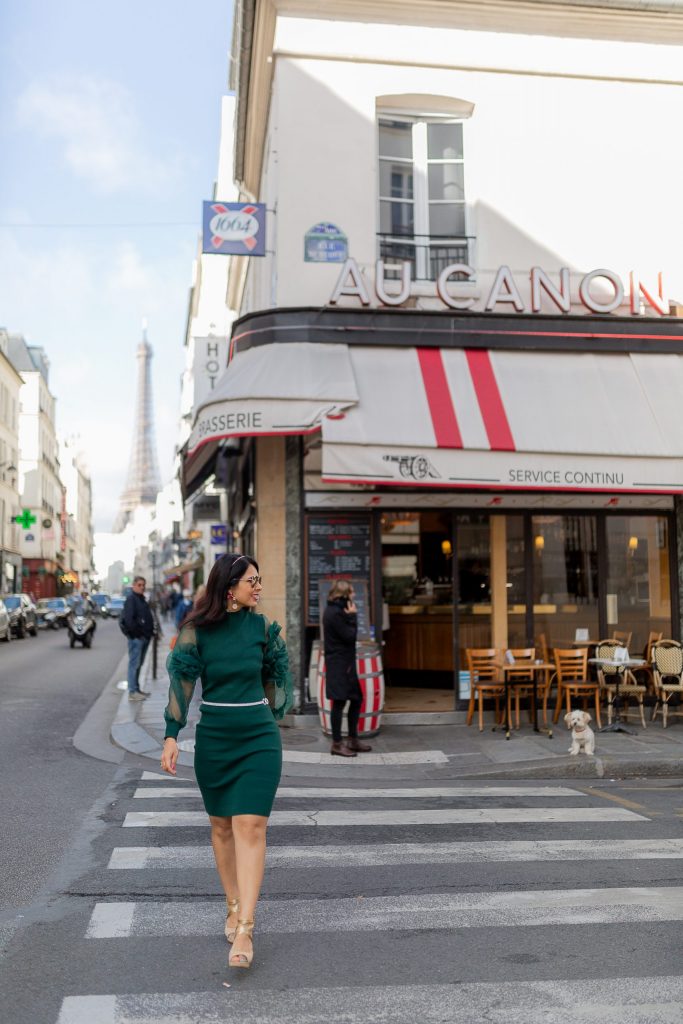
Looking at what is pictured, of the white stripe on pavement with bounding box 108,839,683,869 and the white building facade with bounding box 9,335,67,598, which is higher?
the white building facade with bounding box 9,335,67,598

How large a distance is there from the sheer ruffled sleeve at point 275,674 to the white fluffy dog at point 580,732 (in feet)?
18.0

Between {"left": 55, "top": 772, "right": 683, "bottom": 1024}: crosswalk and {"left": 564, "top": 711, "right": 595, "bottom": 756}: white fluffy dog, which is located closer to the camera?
{"left": 55, "top": 772, "right": 683, "bottom": 1024}: crosswalk

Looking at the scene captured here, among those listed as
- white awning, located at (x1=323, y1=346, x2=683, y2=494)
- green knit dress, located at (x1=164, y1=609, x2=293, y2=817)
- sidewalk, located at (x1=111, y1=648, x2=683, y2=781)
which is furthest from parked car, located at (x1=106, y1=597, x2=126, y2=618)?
green knit dress, located at (x1=164, y1=609, x2=293, y2=817)

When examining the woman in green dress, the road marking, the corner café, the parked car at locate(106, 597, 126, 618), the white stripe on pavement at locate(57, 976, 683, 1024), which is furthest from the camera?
the parked car at locate(106, 597, 126, 618)

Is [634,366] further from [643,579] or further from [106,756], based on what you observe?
[106,756]

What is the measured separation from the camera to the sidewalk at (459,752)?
368 inches

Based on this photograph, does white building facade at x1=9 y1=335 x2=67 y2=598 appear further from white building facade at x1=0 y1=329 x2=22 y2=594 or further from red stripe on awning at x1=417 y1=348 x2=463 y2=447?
red stripe on awning at x1=417 y1=348 x2=463 y2=447

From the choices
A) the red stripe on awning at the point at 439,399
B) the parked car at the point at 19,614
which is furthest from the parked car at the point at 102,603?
the red stripe on awning at the point at 439,399

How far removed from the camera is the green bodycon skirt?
4.38 m

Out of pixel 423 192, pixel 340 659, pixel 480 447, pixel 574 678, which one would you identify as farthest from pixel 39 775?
pixel 423 192

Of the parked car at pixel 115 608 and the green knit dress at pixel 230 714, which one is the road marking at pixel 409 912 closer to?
the green knit dress at pixel 230 714

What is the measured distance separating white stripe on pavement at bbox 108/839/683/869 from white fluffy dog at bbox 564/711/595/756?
2.90 m

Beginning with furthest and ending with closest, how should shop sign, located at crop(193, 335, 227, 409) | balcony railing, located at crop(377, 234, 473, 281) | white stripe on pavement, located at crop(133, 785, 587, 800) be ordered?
shop sign, located at crop(193, 335, 227, 409)
balcony railing, located at crop(377, 234, 473, 281)
white stripe on pavement, located at crop(133, 785, 587, 800)

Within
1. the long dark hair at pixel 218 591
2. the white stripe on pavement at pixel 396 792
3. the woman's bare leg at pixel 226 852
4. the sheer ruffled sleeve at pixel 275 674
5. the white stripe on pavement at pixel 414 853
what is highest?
the long dark hair at pixel 218 591
